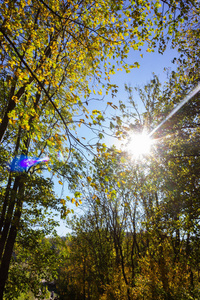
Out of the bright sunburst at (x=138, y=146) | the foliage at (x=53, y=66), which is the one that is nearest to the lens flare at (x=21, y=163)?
the foliage at (x=53, y=66)

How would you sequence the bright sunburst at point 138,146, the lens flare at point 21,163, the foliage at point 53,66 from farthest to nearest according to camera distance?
the bright sunburst at point 138,146 → the lens flare at point 21,163 → the foliage at point 53,66

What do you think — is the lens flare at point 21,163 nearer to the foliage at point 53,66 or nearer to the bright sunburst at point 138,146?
the foliage at point 53,66

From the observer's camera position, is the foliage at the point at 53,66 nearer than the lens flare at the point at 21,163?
Yes

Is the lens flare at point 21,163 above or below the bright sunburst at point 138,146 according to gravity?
below

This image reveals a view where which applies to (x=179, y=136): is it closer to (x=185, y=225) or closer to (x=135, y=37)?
(x=185, y=225)

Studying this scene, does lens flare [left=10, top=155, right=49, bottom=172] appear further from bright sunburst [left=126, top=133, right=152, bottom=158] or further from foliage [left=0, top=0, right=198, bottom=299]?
bright sunburst [left=126, top=133, right=152, bottom=158]

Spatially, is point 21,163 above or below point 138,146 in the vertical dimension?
below

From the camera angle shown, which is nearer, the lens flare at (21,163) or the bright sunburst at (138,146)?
the lens flare at (21,163)

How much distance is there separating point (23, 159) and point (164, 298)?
7808mm

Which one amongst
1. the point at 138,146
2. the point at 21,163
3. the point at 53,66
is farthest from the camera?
the point at 138,146

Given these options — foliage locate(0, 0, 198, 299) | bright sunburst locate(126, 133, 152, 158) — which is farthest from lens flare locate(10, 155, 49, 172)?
bright sunburst locate(126, 133, 152, 158)

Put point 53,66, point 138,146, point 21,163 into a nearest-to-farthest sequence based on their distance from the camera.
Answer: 1. point 53,66
2. point 21,163
3. point 138,146

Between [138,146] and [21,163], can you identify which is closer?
[21,163]

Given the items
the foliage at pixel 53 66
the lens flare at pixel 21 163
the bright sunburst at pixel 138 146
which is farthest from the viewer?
the bright sunburst at pixel 138 146
